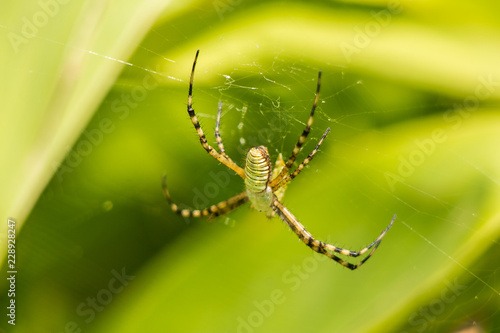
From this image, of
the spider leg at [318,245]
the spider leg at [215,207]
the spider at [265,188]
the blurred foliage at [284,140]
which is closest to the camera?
the blurred foliage at [284,140]

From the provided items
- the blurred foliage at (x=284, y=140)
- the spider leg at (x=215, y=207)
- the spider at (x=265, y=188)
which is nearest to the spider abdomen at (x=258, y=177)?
the spider at (x=265, y=188)

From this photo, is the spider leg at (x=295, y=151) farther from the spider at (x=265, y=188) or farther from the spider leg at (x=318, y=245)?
the spider leg at (x=318, y=245)

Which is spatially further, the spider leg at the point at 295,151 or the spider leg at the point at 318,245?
Answer: the spider leg at the point at 318,245

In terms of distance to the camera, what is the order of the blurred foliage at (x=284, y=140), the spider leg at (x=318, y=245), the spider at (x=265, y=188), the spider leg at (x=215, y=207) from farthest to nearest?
the spider leg at (x=215, y=207) < the spider leg at (x=318, y=245) < the spider at (x=265, y=188) < the blurred foliage at (x=284, y=140)

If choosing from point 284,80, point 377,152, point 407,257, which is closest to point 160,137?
point 284,80

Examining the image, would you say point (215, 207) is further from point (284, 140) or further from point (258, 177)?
point (284, 140)

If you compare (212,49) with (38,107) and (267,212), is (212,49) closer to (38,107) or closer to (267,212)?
(38,107)
